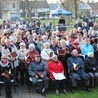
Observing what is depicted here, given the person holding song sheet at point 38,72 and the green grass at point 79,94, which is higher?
the person holding song sheet at point 38,72

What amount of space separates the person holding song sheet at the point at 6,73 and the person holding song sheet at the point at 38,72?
0.74 m

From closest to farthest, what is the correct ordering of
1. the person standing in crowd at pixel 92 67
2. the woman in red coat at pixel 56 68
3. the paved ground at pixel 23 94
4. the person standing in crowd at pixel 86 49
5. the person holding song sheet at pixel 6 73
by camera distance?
the person holding song sheet at pixel 6 73 < the paved ground at pixel 23 94 < the woman in red coat at pixel 56 68 < the person standing in crowd at pixel 92 67 < the person standing in crowd at pixel 86 49

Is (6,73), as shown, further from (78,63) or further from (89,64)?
(89,64)

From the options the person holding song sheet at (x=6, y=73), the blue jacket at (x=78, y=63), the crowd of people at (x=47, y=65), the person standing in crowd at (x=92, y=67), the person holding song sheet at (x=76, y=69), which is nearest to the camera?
the person holding song sheet at (x=6, y=73)

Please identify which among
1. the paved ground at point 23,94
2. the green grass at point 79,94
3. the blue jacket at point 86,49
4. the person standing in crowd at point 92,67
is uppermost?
the blue jacket at point 86,49

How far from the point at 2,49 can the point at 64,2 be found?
131ft

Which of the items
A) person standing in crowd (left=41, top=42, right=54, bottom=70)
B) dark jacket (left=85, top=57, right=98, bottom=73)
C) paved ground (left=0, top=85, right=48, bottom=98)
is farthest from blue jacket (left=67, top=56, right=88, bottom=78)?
paved ground (left=0, top=85, right=48, bottom=98)

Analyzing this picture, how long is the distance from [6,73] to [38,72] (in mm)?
1068

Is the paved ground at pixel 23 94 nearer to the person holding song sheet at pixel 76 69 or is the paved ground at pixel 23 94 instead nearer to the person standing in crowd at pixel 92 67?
the person holding song sheet at pixel 76 69

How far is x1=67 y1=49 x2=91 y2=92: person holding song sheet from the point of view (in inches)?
413

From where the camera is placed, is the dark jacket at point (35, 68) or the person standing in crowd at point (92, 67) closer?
the dark jacket at point (35, 68)

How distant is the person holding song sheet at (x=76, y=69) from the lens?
34.4 ft

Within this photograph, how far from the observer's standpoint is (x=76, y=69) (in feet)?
34.9

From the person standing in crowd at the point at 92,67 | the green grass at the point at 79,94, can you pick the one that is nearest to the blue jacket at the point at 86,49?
the person standing in crowd at the point at 92,67
